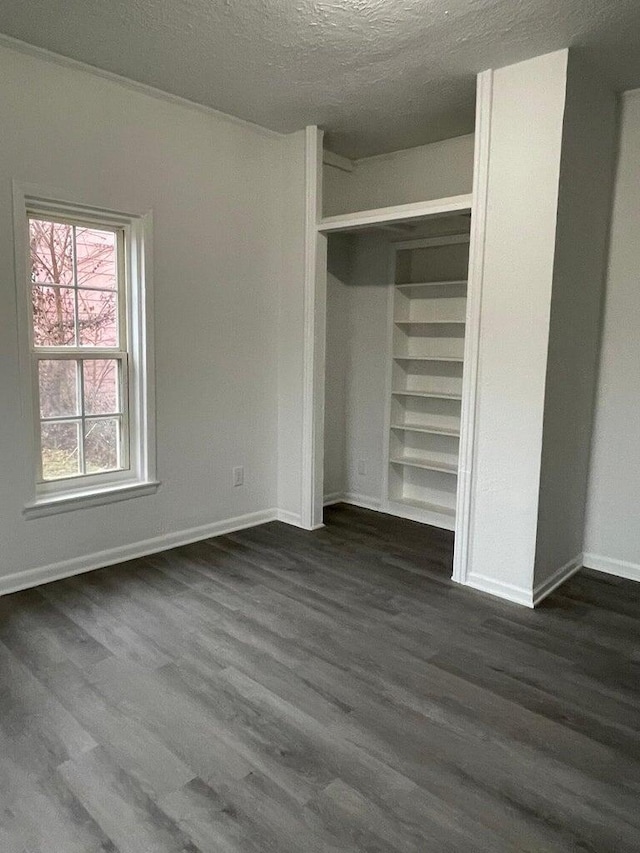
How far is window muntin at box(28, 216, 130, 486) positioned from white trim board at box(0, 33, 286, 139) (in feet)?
2.44

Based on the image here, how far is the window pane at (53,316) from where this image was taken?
10.6 feet

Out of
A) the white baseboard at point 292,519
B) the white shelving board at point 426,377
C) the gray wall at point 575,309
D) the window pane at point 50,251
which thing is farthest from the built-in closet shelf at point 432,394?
the window pane at point 50,251

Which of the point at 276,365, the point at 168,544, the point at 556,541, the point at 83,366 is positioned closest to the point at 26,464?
the point at 83,366

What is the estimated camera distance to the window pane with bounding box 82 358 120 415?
346cm

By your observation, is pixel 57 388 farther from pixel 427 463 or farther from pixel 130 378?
pixel 427 463

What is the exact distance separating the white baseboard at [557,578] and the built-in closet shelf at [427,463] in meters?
1.00

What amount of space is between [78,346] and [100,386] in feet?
0.86

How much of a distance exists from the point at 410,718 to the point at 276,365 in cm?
271

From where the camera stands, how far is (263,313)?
4.25m

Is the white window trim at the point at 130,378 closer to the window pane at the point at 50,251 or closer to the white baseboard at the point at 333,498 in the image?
the window pane at the point at 50,251

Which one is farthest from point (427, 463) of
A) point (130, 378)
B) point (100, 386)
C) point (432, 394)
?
point (100, 386)

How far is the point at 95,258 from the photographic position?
3434 mm

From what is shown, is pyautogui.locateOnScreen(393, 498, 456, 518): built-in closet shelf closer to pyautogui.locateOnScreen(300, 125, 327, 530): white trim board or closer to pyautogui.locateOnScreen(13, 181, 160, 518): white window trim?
pyautogui.locateOnScreen(300, 125, 327, 530): white trim board

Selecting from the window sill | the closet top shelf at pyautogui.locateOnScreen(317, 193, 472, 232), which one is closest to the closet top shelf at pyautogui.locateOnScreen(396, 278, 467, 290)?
the closet top shelf at pyautogui.locateOnScreen(317, 193, 472, 232)
